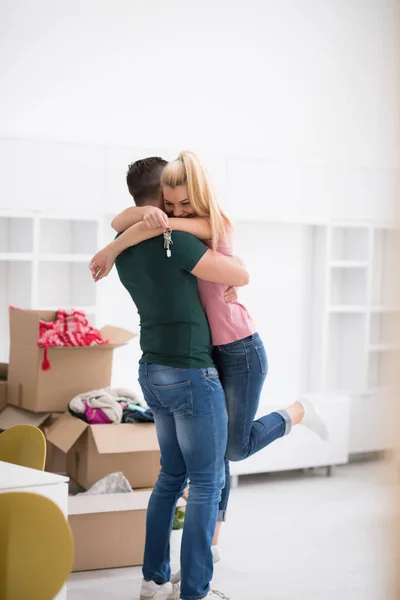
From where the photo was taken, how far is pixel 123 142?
4688 millimetres

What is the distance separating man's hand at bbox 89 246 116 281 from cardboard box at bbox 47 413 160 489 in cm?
91

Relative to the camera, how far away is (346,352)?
5465mm

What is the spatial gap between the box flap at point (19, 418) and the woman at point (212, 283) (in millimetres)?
1164

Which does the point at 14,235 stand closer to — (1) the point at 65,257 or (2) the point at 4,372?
(1) the point at 65,257

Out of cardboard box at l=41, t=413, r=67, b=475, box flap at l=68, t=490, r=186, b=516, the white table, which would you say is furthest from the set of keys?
cardboard box at l=41, t=413, r=67, b=475

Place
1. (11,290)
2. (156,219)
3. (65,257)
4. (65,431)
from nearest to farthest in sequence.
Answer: (156,219) < (65,431) < (65,257) < (11,290)

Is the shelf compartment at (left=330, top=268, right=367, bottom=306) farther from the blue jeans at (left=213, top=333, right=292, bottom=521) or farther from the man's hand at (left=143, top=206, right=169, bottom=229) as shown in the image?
the man's hand at (left=143, top=206, right=169, bottom=229)

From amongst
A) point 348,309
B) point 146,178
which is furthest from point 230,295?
point 348,309

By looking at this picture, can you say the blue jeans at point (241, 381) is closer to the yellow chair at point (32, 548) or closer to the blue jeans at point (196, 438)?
the blue jeans at point (196, 438)

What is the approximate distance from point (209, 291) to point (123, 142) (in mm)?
2280

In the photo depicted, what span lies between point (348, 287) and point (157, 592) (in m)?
3.09

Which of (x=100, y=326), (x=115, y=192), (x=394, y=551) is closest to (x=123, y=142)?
(x=115, y=192)

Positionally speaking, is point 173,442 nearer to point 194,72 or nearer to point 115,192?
point 115,192

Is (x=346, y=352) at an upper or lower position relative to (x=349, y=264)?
lower
